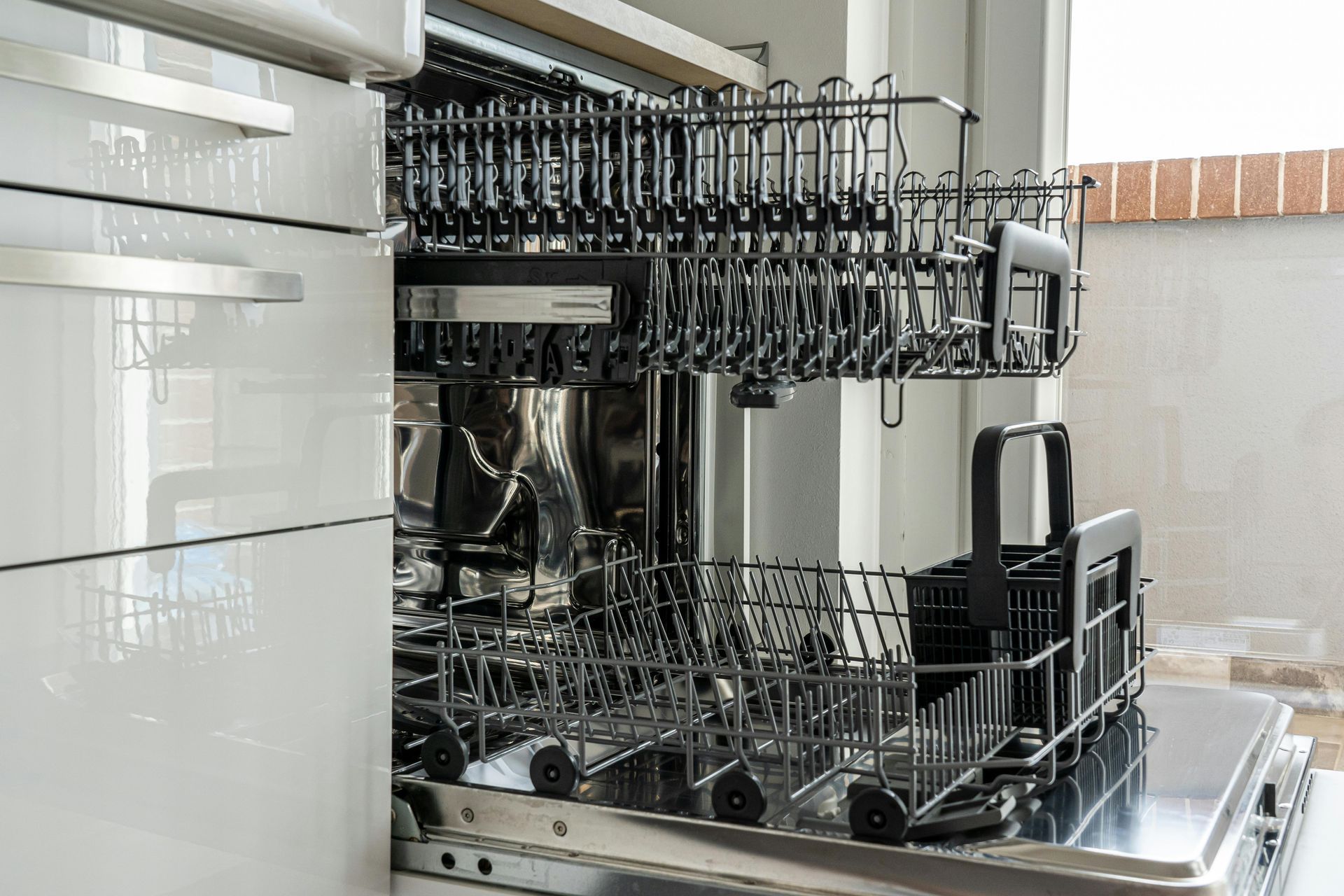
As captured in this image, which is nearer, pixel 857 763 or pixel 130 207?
pixel 130 207

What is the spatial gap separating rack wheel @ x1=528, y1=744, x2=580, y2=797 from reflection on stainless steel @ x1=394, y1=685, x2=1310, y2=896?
0.4 inches

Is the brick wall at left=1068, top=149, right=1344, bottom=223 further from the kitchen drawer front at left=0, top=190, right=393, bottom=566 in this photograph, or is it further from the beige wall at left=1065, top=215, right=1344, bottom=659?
the kitchen drawer front at left=0, top=190, right=393, bottom=566

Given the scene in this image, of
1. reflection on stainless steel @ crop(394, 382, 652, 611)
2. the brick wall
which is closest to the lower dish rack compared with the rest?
reflection on stainless steel @ crop(394, 382, 652, 611)

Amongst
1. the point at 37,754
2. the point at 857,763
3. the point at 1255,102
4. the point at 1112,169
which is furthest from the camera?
the point at 1112,169

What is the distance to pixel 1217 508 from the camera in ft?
5.89

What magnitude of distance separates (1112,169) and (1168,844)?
1311 millimetres

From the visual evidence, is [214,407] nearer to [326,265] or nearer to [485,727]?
[326,265]

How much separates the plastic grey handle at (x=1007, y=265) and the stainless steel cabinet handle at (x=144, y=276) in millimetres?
449

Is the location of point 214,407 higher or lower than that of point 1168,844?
higher

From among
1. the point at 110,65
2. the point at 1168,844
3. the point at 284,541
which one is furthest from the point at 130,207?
the point at 1168,844

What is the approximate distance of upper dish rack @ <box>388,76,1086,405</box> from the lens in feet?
2.73

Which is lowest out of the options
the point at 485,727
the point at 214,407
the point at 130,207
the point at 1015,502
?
the point at 485,727

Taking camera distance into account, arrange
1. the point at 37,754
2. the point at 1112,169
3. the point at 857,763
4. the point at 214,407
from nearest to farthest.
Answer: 1. the point at 37,754
2. the point at 214,407
3. the point at 857,763
4. the point at 1112,169

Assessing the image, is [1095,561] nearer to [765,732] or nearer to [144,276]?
[765,732]
